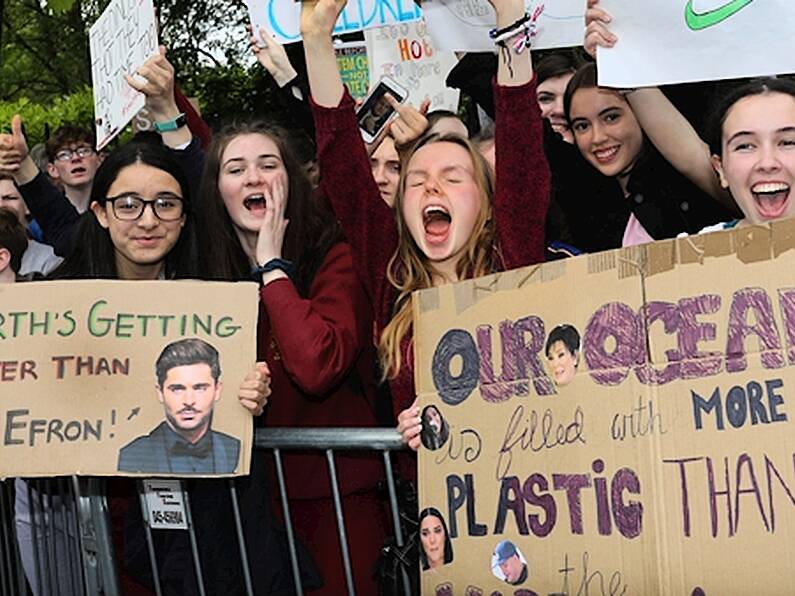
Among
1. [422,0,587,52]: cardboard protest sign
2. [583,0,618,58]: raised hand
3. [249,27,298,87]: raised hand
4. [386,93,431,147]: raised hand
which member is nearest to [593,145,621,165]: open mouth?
[422,0,587,52]: cardboard protest sign

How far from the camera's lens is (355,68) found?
20.7ft

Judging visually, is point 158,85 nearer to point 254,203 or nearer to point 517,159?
point 254,203

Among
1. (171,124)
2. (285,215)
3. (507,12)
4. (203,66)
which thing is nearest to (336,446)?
(285,215)

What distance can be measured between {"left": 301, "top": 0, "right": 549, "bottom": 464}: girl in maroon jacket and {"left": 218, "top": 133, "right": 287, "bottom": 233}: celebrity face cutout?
0.37 m

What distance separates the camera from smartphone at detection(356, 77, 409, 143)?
530 centimetres

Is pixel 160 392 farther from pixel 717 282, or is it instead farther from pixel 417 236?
pixel 717 282

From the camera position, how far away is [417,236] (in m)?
4.03

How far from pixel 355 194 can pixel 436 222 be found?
296 mm

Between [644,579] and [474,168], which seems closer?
[644,579]

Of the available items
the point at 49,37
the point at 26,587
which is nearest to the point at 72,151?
the point at 26,587

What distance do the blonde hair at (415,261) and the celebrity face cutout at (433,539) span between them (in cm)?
48

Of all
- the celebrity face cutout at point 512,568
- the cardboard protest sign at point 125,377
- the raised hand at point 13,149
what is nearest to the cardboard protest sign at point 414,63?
the raised hand at point 13,149

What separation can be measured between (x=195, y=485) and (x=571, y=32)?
1.89 meters

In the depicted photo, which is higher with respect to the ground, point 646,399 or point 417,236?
point 417,236
